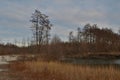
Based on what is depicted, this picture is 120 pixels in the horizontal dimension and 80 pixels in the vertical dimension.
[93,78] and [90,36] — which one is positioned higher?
[90,36]

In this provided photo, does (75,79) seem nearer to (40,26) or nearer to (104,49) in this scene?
(40,26)

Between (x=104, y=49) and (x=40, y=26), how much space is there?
38.3 meters

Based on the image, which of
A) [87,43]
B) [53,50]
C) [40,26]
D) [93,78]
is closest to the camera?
[93,78]

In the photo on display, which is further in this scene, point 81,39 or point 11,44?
point 81,39

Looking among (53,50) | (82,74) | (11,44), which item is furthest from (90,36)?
(82,74)

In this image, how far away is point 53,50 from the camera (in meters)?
41.0

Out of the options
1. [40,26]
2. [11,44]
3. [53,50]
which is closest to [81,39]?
[11,44]

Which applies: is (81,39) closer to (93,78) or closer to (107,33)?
(107,33)

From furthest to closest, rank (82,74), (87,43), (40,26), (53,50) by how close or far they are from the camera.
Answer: (87,43) < (40,26) < (53,50) < (82,74)

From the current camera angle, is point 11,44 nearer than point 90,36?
Yes

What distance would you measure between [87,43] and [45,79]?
83.6 m

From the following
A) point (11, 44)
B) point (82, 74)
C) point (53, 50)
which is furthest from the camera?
point (11, 44)

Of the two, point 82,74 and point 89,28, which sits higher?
point 89,28

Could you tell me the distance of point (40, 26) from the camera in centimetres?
6719
